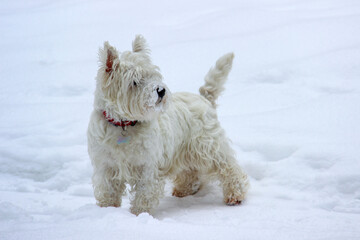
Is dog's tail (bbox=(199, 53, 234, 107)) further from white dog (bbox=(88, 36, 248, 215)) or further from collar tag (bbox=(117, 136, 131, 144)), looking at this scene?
collar tag (bbox=(117, 136, 131, 144))

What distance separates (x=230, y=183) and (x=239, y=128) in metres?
1.46

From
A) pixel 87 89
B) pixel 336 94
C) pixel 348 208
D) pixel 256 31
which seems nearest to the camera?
pixel 348 208

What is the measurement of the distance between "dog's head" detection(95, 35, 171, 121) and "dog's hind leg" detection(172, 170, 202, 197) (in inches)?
45.7

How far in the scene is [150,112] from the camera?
2.99m

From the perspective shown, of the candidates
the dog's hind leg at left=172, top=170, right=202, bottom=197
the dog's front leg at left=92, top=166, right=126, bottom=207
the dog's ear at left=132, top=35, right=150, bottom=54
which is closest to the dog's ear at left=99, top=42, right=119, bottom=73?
the dog's ear at left=132, top=35, right=150, bottom=54

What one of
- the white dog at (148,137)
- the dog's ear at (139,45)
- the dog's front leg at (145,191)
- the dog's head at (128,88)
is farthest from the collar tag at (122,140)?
the dog's ear at (139,45)

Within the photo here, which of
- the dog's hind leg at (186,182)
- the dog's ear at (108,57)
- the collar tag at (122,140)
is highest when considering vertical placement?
the dog's ear at (108,57)

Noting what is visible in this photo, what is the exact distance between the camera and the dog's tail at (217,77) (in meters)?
3.96

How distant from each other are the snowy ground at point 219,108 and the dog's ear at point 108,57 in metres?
1.04

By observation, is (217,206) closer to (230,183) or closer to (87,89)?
(230,183)

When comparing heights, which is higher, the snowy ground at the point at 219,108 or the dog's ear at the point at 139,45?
the dog's ear at the point at 139,45

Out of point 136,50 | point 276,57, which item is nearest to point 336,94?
point 276,57

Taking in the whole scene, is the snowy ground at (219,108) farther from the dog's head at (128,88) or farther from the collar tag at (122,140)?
the dog's head at (128,88)

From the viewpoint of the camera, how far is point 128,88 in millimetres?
2984
